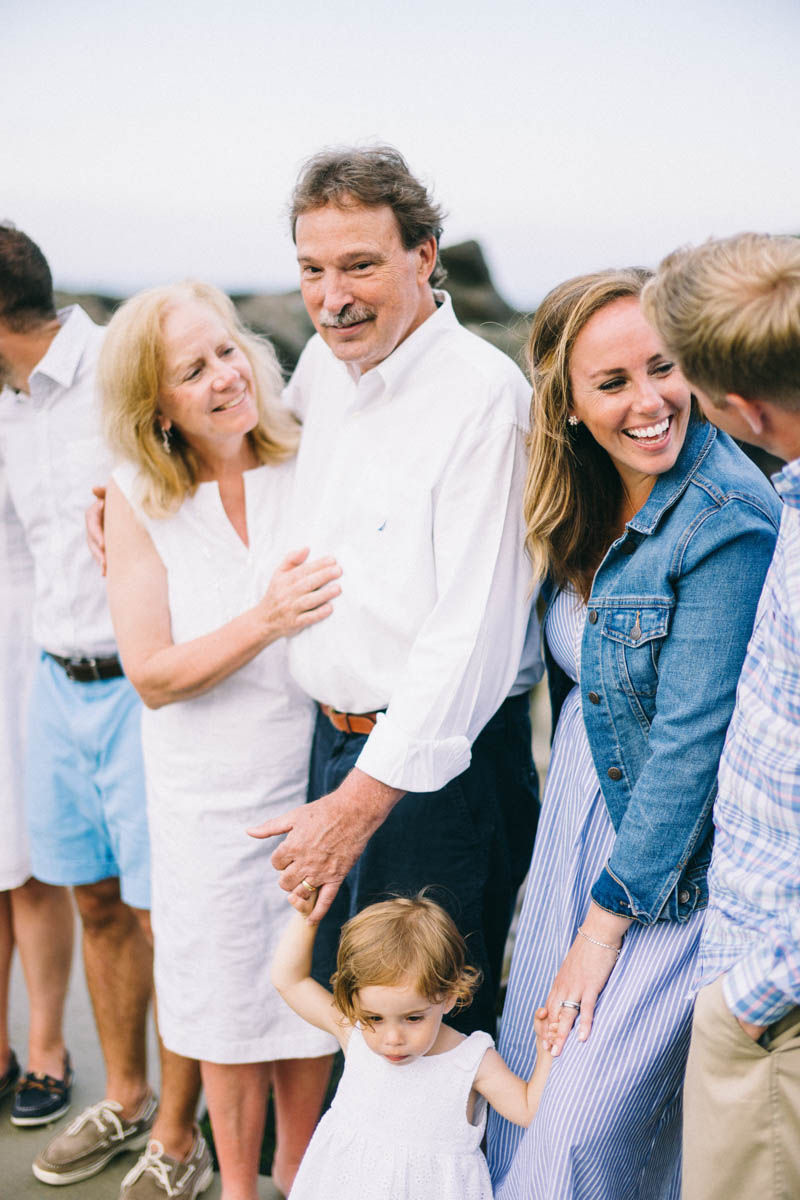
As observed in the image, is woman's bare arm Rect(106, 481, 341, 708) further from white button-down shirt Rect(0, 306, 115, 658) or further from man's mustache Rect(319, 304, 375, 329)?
man's mustache Rect(319, 304, 375, 329)

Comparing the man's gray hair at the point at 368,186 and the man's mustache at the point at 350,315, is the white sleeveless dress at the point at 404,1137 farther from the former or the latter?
the man's gray hair at the point at 368,186

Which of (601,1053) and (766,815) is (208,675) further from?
(766,815)

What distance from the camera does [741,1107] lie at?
145 cm

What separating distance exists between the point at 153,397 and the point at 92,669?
0.68m

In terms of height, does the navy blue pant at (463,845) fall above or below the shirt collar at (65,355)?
below

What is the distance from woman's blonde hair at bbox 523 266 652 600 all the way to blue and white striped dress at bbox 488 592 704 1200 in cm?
8

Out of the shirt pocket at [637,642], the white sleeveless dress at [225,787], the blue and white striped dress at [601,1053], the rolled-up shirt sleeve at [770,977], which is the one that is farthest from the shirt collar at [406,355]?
the rolled-up shirt sleeve at [770,977]

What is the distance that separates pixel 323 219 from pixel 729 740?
1.15m

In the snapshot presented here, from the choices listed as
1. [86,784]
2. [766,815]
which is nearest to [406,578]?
[766,815]

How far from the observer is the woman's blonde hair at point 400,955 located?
179 cm

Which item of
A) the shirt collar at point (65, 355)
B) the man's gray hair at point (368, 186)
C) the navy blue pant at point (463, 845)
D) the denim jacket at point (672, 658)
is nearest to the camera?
the denim jacket at point (672, 658)

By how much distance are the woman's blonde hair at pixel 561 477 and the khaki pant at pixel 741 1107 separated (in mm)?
728

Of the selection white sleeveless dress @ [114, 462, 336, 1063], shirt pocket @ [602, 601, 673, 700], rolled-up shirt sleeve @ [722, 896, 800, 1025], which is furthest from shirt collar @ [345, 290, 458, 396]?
rolled-up shirt sleeve @ [722, 896, 800, 1025]

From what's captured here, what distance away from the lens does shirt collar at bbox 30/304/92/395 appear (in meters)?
2.58
